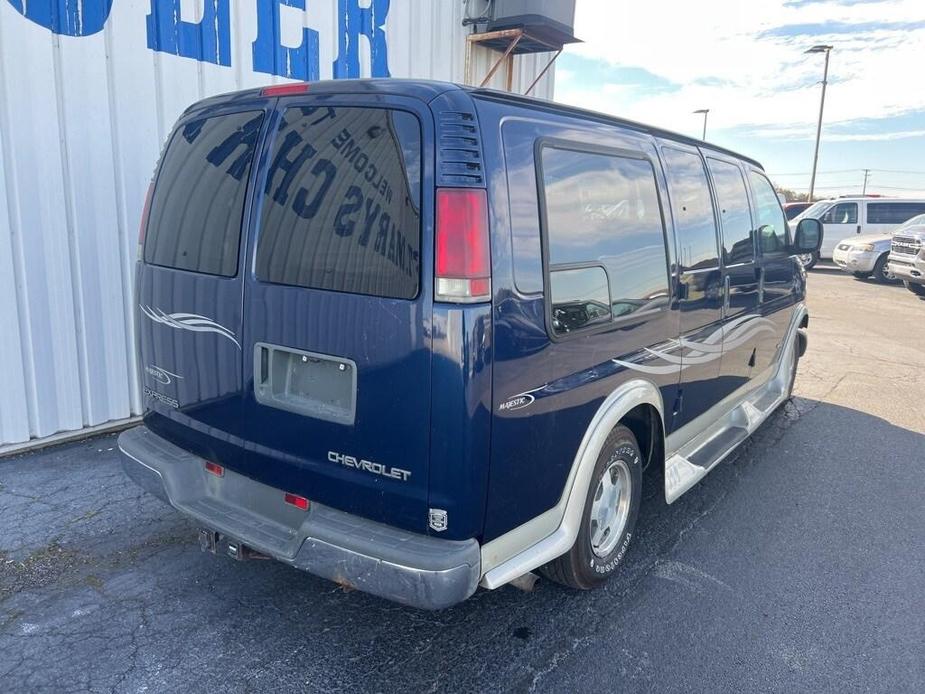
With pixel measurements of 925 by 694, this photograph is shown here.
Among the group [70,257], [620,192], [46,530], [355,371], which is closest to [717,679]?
[355,371]

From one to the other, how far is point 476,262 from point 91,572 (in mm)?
2550

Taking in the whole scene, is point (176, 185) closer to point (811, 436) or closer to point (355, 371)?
point (355, 371)

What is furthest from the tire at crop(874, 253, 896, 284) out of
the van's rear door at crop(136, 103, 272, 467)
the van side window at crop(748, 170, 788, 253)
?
the van's rear door at crop(136, 103, 272, 467)

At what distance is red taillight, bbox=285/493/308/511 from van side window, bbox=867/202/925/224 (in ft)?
70.4

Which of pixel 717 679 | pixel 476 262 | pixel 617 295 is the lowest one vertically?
pixel 717 679

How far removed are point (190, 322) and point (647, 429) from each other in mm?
2299

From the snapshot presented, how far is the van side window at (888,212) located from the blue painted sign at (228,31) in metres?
17.9

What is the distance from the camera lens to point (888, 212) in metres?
19.9

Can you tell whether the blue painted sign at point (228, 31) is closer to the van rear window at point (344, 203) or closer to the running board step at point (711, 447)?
the van rear window at point (344, 203)

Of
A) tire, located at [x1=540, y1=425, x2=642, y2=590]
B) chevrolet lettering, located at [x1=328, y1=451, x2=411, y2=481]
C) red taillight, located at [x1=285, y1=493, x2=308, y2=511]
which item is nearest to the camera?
chevrolet lettering, located at [x1=328, y1=451, x2=411, y2=481]

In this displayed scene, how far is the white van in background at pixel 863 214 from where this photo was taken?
19.8 metres

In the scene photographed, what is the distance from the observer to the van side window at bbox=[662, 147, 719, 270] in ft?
12.4

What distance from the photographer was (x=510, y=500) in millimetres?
2623

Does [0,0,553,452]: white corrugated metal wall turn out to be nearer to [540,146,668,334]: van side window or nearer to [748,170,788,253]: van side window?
[540,146,668,334]: van side window
